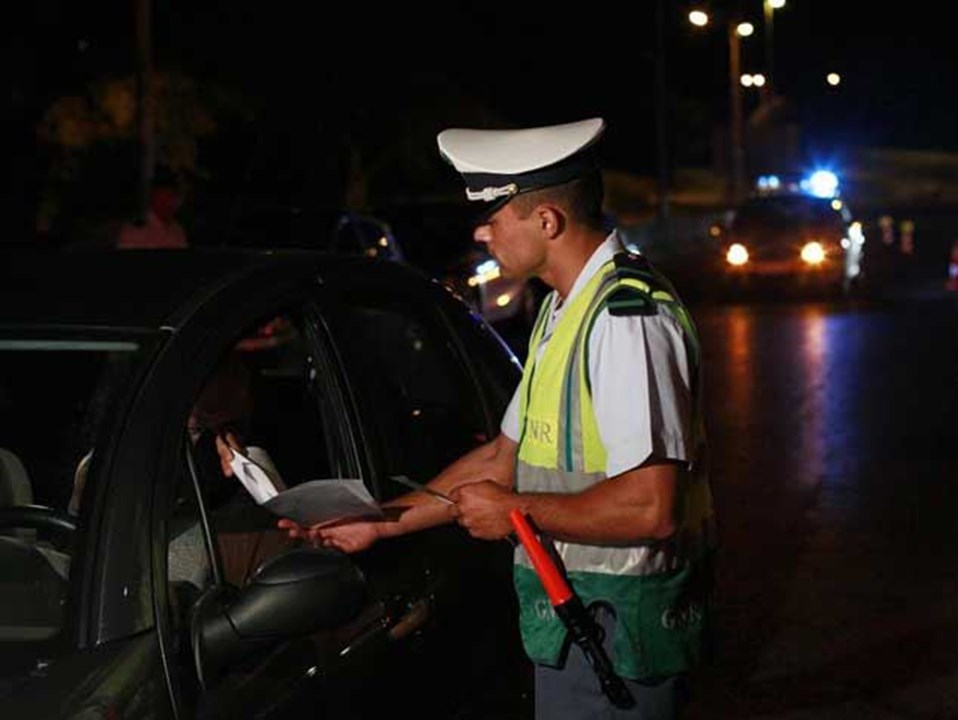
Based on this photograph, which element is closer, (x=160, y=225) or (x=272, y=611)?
(x=272, y=611)

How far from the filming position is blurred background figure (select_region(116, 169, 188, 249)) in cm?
1326

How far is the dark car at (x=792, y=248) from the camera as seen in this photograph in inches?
1027

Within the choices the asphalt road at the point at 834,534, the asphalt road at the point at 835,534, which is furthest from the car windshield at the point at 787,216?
the asphalt road at the point at 835,534

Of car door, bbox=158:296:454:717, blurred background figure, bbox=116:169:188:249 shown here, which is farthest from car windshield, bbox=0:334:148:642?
blurred background figure, bbox=116:169:188:249

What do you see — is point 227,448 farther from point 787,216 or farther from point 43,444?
point 787,216

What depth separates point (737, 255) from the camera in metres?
26.9

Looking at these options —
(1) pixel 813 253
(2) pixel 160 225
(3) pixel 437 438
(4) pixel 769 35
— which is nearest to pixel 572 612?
(3) pixel 437 438

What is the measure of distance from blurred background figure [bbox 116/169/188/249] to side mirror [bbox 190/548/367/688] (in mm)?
9926

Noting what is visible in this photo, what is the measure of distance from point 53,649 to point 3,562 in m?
0.48

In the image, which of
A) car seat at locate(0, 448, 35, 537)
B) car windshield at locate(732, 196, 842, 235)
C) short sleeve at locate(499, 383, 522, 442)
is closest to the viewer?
short sleeve at locate(499, 383, 522, 442)

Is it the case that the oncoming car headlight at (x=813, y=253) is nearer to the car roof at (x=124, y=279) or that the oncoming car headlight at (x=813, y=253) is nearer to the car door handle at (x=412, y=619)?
the car roof at (x=124, y=279)

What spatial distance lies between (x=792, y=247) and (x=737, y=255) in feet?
2.85

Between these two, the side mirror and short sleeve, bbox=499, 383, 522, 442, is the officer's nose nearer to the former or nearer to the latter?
short sleeve, bbox=499, 383, 522, 442

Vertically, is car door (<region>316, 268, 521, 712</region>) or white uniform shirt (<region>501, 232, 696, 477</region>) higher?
white uniform shirt (<region>501, 232, 696, 477</region>)
